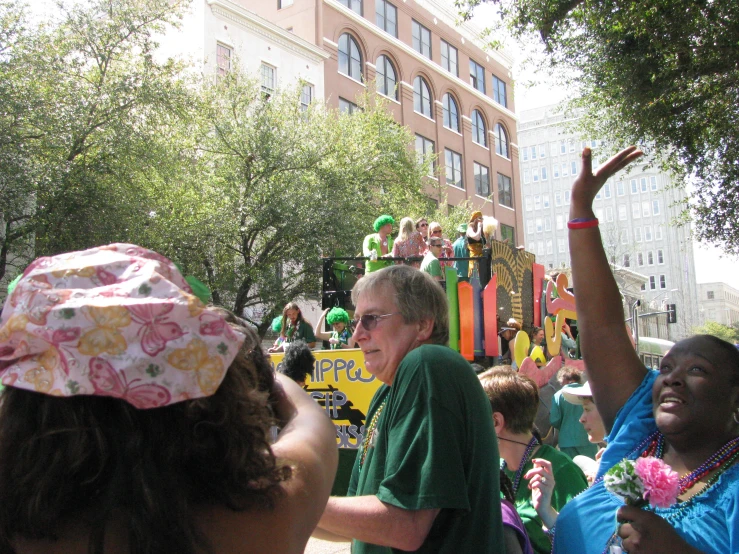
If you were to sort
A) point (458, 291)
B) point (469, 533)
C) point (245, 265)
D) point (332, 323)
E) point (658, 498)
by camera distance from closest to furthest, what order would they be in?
point (658, 498) → point (469, 533) → point (458, 291) → point (332, 323) → point (245, 265)

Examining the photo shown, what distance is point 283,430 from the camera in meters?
1.48

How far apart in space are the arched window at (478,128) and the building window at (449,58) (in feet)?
9.77

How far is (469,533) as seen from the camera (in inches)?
75.5

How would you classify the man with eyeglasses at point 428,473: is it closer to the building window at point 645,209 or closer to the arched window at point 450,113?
the arched window at point 450,113

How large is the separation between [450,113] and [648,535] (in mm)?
38680

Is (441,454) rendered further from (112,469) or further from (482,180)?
(482,180)

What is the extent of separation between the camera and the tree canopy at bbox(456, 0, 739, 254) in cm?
773

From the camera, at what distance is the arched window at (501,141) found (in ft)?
140

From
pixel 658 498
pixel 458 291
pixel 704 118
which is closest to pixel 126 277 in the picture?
pixel 658 498

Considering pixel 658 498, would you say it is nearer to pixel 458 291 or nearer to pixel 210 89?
pixel 458 291

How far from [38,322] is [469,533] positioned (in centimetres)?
135

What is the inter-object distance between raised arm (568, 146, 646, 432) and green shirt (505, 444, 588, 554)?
903mm

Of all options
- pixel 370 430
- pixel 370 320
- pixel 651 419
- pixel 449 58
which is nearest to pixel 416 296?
pixel 370 320

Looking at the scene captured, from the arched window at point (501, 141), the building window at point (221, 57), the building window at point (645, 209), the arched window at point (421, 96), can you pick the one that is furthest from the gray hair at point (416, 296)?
the building window at point (645, 209)
